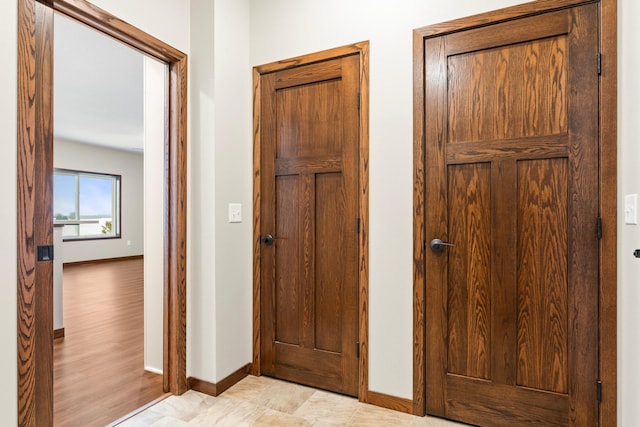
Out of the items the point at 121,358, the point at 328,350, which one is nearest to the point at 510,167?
the point at 328,350

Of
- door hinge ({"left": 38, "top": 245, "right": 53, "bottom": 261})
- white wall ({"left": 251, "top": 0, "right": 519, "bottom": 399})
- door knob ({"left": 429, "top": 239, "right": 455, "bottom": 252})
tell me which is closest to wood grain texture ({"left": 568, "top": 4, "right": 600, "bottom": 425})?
door knob ({"left": 429, "top": 239, "right": 455, "bottom": 252})

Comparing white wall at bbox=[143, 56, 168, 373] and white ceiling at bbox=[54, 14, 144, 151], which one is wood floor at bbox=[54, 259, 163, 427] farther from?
white ceiling at bbox=[54, 14, 144, 151]

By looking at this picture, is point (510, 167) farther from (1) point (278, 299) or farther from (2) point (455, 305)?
(1) point (278, 299)

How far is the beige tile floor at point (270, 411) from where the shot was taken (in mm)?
1904

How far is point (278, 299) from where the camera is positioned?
241cm

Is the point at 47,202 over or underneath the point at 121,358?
over

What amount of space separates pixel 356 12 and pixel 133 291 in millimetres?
4669

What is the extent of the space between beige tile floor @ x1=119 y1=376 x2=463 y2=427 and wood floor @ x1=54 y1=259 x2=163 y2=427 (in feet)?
0.71

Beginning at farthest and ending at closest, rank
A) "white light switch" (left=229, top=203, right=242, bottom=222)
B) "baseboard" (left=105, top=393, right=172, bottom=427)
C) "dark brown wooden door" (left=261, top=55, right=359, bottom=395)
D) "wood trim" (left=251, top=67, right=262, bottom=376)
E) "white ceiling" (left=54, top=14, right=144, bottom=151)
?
"white ceiling" (left=54, top=14, right=144, bottom=151), "wood trim" (left=251, top=67, right=262, bottom=376), "white light switch" (left=229, top=203, right=242, bottom=222), "dark brown wooden door" (left=261, top=55, right=359, bottom=395), "baseboard" (left=105, top=393, right=172, bottom=427)

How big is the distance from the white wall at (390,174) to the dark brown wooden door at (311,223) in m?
Answer: 0.13

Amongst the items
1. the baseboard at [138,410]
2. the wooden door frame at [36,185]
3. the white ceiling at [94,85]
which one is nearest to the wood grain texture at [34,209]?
the wooden door frame at [36,185]

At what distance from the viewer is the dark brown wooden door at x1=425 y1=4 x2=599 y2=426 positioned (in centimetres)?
167

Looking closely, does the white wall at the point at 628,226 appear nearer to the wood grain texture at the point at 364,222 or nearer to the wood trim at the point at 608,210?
the wood trim at the point at 608,210

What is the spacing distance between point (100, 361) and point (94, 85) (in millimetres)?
3374
